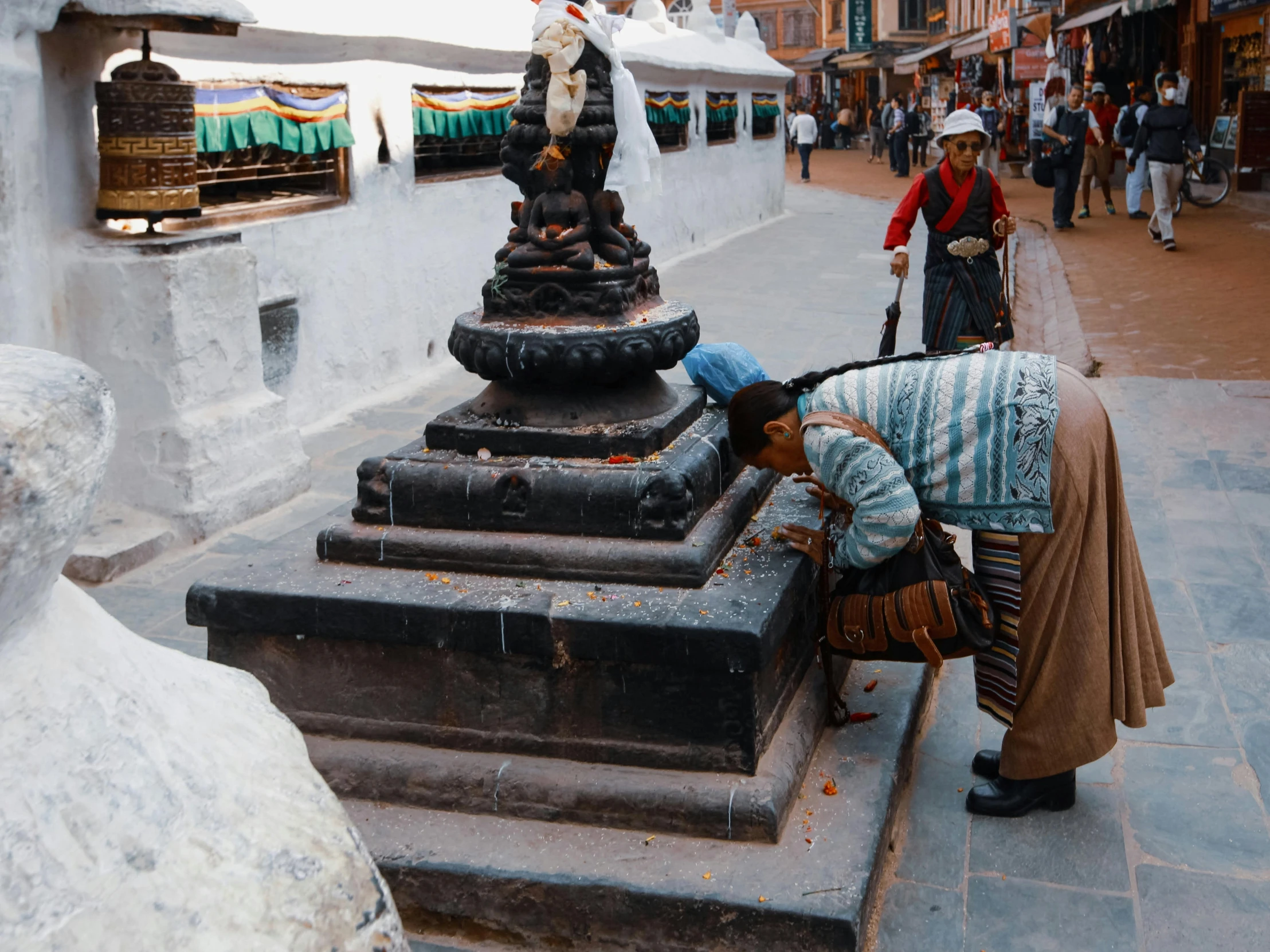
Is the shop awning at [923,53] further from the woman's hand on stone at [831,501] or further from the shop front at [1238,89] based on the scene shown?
the woman's hand on stone at [831,501]

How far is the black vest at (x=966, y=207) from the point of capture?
20.4 ft

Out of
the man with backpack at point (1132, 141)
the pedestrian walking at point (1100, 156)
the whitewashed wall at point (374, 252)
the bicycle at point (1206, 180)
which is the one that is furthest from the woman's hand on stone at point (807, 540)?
the pedestrian walking at point (1100, 156)

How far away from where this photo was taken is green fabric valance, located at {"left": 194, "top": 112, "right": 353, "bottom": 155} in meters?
6.29

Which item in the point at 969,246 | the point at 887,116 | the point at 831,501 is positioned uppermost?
the point at 887,116

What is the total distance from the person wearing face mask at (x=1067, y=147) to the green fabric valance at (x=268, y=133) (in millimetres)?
10732

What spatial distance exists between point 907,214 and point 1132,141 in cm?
1355

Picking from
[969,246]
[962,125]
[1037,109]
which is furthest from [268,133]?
[1037,109]

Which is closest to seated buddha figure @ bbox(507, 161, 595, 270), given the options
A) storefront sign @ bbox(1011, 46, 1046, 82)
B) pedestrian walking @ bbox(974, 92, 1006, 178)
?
pedestrian walking @ bbox(974, 92, 1006, 178)

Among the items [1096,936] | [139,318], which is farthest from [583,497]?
[139,318]

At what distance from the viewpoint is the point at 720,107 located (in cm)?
1634

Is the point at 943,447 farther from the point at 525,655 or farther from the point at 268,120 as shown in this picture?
the point at 268,120

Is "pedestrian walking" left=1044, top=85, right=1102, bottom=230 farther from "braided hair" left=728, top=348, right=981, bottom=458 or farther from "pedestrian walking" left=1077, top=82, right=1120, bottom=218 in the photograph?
"braided hair" left=728, top=348, right=981, bottom=458

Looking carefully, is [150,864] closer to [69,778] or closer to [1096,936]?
[69,778]

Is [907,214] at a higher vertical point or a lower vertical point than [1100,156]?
lower
